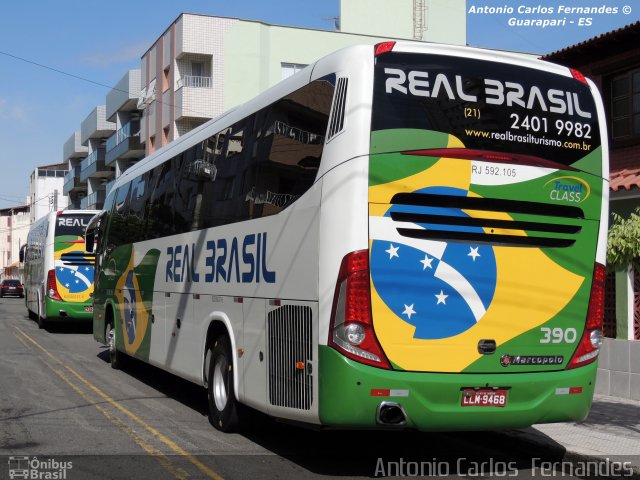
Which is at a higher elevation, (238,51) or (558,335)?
(238,51)

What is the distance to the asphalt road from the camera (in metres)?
7.15

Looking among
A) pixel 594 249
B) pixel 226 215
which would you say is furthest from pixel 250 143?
pixel 594 249

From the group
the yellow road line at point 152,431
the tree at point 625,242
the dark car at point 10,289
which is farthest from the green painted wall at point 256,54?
the dark car at point 10,289

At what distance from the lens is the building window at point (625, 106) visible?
13906mm

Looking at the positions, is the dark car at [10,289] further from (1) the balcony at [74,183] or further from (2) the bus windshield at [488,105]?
(2) the bus windshield at [488,105]

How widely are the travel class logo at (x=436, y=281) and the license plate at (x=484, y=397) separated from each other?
0.51 m

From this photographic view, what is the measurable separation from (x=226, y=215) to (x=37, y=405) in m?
3.71

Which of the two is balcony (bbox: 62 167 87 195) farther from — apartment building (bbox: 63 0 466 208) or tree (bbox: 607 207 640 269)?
tree (bbox: 607 207 640 269)

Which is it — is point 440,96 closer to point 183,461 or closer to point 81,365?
point 183,461

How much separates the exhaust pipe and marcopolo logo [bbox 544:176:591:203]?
2273 mm

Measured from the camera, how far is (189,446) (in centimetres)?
805

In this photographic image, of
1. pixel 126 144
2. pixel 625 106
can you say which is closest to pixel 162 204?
pixel 625 106

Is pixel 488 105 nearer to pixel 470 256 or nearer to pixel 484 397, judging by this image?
pixel 470 256

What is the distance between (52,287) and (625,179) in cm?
1576
